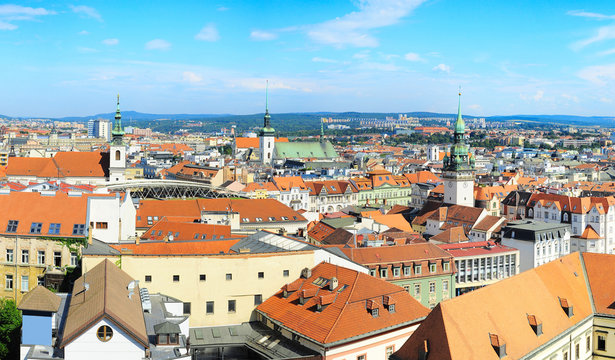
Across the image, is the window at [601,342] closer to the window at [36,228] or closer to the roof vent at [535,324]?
the roof vent at [535,324]

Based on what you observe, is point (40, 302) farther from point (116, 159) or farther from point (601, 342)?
point (116, 159)

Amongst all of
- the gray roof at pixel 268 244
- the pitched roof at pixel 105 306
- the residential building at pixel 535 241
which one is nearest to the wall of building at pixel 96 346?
the pitched roof at pixel 105 306

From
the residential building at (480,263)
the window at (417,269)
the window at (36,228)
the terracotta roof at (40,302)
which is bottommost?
the residential building at (480,263)

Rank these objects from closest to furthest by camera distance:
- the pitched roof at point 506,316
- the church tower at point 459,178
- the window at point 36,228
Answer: the pitched roof at point 506,316 → the window at point 36,228 → the church tower at point 459,178

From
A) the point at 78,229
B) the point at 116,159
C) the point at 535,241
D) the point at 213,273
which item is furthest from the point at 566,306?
the point at 116,159

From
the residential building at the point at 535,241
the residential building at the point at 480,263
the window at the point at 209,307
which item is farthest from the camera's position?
the residential building at the point at 535,241

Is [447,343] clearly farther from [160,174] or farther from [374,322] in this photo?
[160,174]

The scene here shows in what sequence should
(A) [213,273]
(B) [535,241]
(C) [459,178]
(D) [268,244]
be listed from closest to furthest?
1. (A) [213,273]
2. (D) [268,244]
3. (B) [535,241]
4. (C) [459,178]
